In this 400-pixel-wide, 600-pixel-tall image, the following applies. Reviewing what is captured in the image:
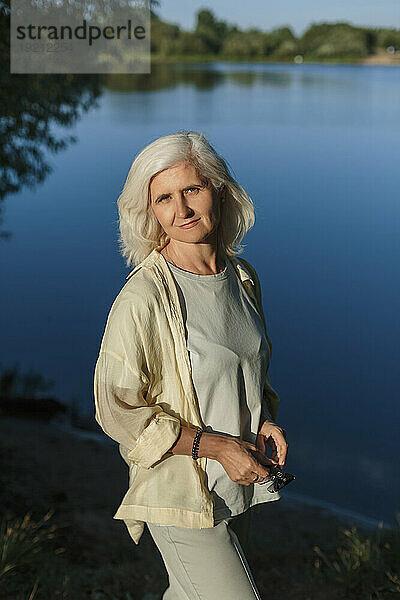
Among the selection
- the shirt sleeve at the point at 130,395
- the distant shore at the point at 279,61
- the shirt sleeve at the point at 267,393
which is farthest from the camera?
the distant shore at the point at 279,61

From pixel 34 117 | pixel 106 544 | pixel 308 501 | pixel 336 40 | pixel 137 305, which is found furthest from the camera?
pixel 336 40

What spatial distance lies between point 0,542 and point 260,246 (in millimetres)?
6258

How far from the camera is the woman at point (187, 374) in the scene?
4.67ft

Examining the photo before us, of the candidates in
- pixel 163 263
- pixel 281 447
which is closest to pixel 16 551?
pixel 281 447

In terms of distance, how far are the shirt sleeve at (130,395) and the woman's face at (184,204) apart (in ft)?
0.62

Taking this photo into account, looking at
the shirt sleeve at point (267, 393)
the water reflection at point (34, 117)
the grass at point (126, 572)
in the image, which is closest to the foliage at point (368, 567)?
the grass at point (126, 572)

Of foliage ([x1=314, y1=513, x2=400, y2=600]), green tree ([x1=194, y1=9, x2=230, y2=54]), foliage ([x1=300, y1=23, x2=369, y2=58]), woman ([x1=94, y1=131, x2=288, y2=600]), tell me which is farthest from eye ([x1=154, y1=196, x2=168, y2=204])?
foliage ([x1=300, y1=23, x2=369, y2=58])

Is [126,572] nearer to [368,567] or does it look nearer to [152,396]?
[368,567]

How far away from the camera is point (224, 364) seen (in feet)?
4.84

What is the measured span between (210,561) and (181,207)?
28.9 inches

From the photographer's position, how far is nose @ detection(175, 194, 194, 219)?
143cm

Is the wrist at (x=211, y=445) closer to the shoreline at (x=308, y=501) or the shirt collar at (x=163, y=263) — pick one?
the shirt collar at (x=163, y=263)

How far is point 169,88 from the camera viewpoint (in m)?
12.0

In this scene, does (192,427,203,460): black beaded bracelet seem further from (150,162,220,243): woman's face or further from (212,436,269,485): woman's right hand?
(150,162,220,243): woman's face
